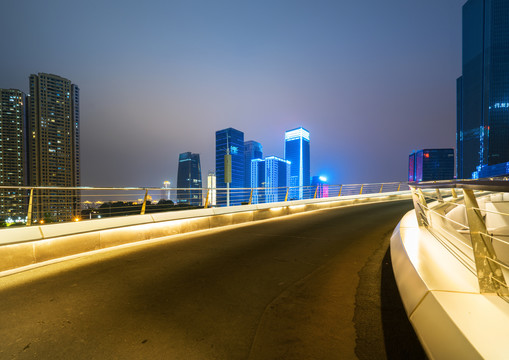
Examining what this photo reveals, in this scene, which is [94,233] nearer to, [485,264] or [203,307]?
[203,307]

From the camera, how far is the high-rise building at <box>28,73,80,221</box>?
70625 mm

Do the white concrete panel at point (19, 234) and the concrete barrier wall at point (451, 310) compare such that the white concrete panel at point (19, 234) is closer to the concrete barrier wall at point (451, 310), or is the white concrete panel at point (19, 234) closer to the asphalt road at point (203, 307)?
the asphalt road at point (203, 307)

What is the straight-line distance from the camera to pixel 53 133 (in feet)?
247

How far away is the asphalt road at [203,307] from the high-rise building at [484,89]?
144 meters

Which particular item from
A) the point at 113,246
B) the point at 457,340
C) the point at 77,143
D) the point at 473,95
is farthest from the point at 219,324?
the point at 473,95

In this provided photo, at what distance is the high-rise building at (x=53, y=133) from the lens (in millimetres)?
70625

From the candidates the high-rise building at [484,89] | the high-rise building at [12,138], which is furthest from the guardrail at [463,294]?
the high-rise building at [484,89]

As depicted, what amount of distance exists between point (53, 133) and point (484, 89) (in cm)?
22210

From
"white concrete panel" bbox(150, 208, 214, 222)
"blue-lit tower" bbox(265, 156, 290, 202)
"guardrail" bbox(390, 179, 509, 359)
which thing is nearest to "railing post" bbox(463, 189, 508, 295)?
"guardrail" bbox(390, 179, 509, 359)

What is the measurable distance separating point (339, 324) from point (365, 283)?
1531mm

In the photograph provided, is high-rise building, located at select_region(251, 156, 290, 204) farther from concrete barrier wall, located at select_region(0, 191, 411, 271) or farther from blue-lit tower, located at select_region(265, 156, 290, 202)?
concrete barrier wall, located at select_region(0, 191, 411, 271)

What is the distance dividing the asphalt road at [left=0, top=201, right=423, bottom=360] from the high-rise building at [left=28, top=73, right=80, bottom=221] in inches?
3369

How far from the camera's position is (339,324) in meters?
2.83

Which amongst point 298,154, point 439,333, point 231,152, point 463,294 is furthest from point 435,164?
point 439,333
